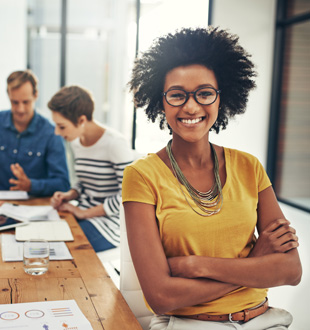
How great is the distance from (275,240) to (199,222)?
0.83 ft

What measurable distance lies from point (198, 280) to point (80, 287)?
0.37 m

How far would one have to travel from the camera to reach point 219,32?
62.7 inches

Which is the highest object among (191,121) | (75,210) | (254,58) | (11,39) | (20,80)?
(11,39)

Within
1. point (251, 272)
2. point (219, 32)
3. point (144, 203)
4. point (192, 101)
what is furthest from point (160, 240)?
point (219, 32)

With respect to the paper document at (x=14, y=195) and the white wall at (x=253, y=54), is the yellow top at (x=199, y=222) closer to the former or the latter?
the paper document at (x=14, y=195)

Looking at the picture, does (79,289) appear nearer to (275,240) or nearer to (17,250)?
(17,250)

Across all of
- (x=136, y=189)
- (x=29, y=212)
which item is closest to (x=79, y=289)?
(x=136, y=189)

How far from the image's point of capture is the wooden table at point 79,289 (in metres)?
1.19

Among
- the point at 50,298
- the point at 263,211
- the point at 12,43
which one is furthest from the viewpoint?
the point at 12,43

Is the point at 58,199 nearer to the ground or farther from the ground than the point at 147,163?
nearer to the ground

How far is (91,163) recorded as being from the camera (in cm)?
263

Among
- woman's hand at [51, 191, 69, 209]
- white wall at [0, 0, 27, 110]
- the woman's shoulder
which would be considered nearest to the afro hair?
the woman's shoulder

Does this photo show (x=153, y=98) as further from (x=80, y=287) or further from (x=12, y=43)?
(x=12, y=43)

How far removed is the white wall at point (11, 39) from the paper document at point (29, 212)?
338 cm
